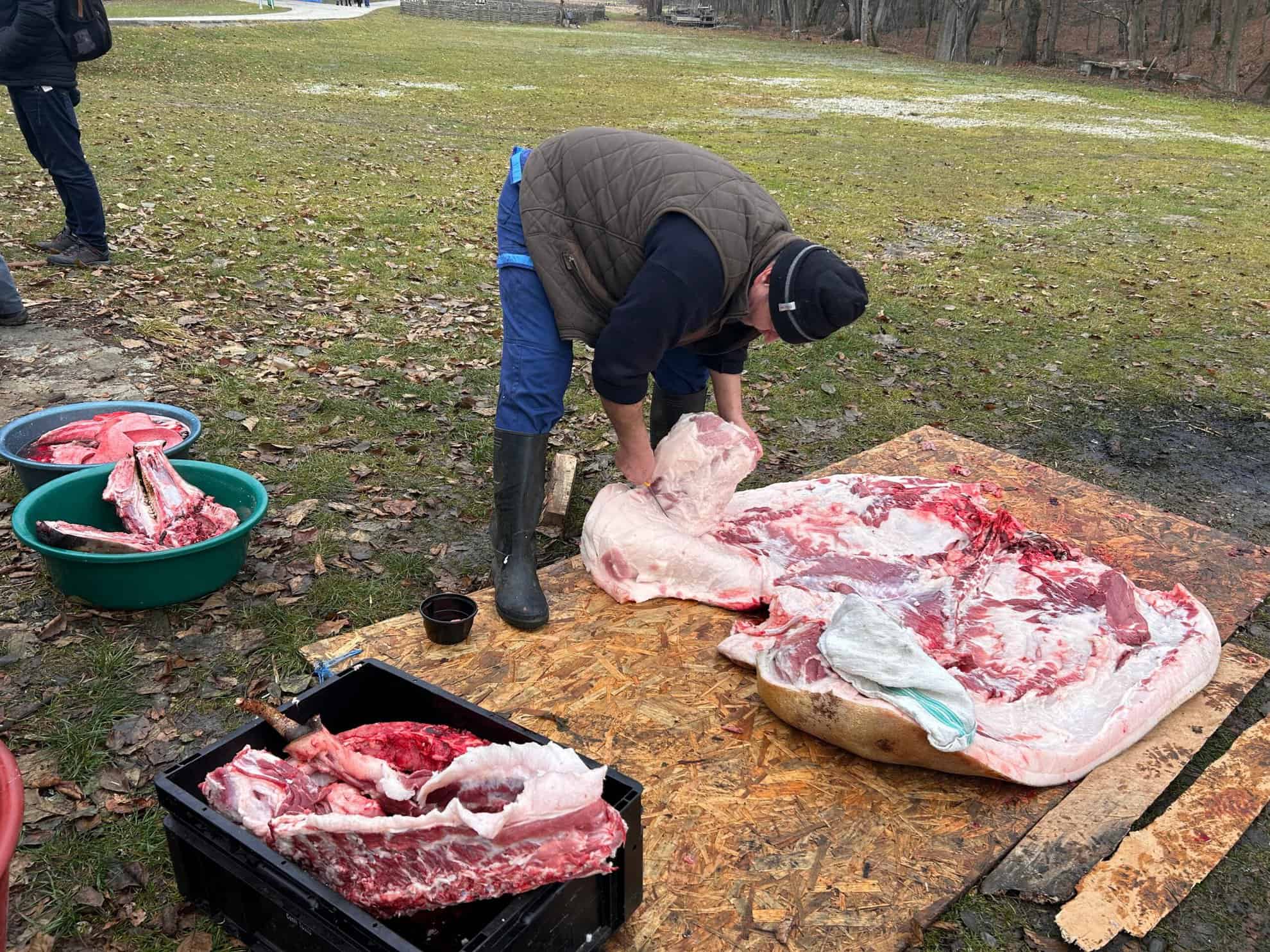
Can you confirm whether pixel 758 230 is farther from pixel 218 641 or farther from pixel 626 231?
pixel 218 641

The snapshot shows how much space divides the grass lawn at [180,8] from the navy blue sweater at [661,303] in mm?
30083

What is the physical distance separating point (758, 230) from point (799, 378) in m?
3.30

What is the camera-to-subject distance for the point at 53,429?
4.29 meters

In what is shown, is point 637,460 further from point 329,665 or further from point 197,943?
point 197,943

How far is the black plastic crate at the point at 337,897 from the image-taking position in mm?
1989

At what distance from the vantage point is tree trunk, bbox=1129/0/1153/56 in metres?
30.5

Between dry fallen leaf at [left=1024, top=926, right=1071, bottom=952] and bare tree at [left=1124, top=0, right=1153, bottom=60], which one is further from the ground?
bare tree at [left=1124, top=0, right=1153, bottom=60]

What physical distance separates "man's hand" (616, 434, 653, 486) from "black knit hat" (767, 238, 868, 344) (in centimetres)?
73

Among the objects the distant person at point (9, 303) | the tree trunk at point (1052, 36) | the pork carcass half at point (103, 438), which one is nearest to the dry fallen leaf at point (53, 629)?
the pork carcass half at point (103, 438)

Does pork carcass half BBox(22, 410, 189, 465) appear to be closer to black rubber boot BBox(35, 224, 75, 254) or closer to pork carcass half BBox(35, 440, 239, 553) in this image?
pork carcass half BBox(35, 440, 239, 553)

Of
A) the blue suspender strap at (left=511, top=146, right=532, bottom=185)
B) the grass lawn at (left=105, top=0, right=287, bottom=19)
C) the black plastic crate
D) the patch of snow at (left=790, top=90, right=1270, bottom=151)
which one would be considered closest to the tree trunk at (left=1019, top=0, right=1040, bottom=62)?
the patch of snow at (left=790, top=90, right=1270, bottom=151)

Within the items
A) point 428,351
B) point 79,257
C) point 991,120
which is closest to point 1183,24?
point 991,120

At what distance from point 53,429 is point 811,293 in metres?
3.47

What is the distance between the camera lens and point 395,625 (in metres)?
3.51
